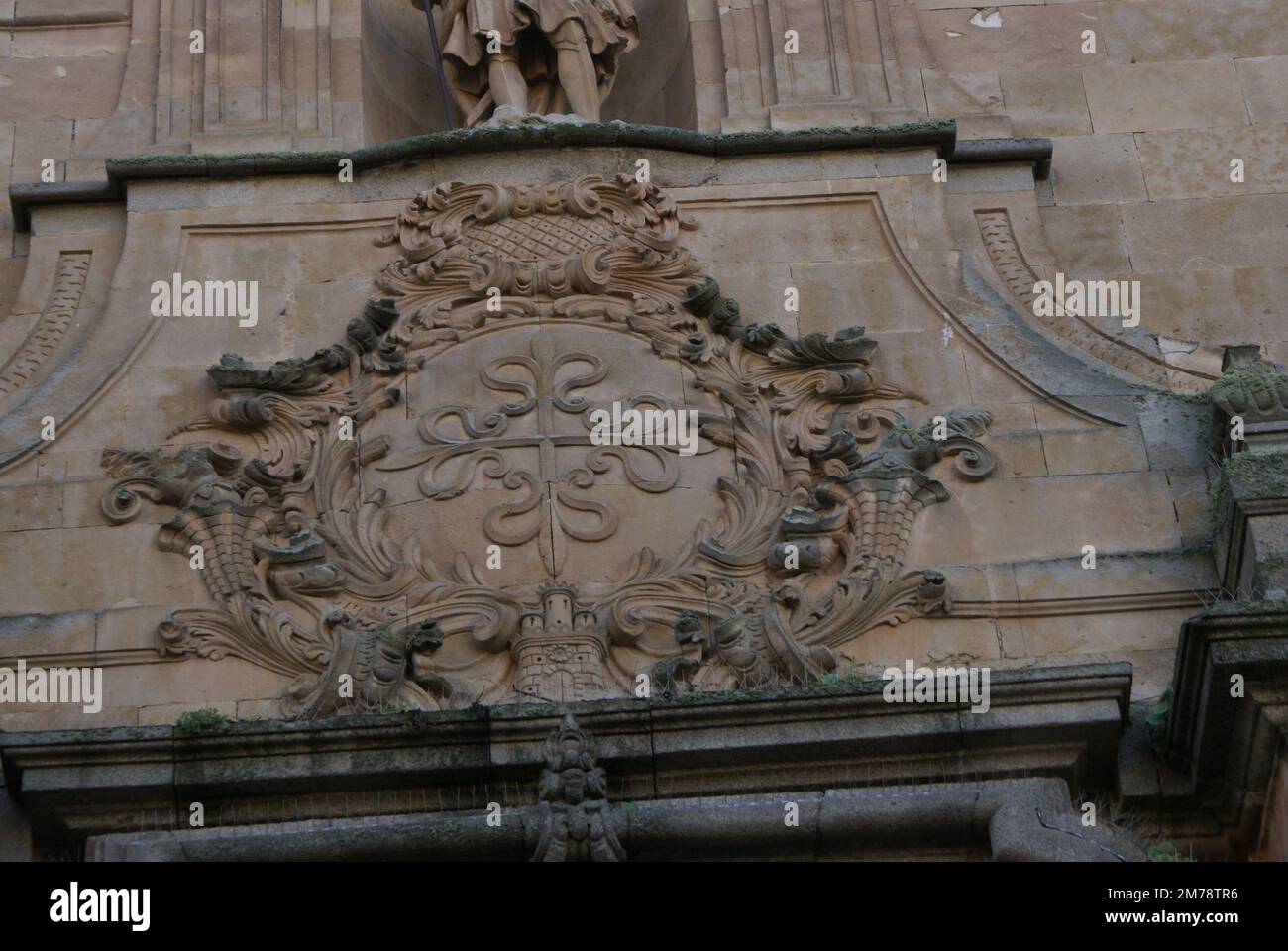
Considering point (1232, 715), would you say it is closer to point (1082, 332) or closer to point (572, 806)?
point (572, 806)

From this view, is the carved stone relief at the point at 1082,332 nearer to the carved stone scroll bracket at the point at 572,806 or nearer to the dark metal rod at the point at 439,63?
the dark metal rod at the point at 439,63

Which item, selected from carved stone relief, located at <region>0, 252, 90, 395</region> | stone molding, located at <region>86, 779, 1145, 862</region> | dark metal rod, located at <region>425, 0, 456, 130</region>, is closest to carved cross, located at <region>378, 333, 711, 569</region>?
stone molding, located at <region>86, 779, 1145, 862</region>

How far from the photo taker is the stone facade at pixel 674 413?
12.6 metres

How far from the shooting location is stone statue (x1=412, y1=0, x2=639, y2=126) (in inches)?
619

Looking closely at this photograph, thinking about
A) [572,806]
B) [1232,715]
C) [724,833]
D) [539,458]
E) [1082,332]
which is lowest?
[724,833]

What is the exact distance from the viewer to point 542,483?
45.2ft

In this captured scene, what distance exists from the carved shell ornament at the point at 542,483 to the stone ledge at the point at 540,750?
42 centimetres

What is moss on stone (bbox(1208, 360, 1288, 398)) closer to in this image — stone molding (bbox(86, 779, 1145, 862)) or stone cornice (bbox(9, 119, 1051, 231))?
stone cornice (bbox(9, 119, 1051, 231))

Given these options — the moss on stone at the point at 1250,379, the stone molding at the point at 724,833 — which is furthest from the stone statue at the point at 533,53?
the stone molding at the point at 724,833

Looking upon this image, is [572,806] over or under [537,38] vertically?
under

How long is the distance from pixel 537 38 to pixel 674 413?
2679 millimetres

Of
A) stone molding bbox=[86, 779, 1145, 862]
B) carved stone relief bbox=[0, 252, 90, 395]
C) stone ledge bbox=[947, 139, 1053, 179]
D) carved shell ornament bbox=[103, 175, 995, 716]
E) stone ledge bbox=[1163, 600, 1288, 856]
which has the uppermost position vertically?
stone ledge bbox=[947, 139, 1053, 179]

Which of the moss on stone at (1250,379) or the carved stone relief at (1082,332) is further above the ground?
the carved stone relief at (1082,332)

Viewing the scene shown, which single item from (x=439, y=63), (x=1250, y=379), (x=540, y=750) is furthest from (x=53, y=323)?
(x=1250, y=379)
